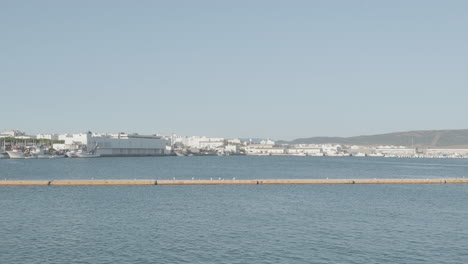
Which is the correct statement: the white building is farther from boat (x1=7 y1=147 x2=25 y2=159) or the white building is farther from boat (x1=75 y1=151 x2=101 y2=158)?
boat (x1=7 y1=147 x2=25 y2=159)

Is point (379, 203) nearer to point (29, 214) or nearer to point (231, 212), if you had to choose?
point (231, 212)

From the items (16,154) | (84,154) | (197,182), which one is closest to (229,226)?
(197,182)

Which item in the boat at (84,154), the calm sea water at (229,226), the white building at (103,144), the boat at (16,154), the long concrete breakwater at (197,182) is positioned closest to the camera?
the calm sea water at (229,226)

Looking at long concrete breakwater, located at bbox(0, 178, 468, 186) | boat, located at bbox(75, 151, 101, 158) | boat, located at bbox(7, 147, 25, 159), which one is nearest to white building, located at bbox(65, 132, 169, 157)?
boat, located at bbox(75, 151, 101, 158)

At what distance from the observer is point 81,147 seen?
183875 millimetres

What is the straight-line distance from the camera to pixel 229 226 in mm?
31906

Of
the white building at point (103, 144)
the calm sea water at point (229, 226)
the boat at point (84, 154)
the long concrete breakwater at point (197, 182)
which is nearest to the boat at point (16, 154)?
the boat at point (84, 154)

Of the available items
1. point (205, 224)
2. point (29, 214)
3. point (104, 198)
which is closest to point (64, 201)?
point (104, 198)

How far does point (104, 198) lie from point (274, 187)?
63.7ft

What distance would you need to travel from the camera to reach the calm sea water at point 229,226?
2444 centimetres

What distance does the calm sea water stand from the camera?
24438 millimetres

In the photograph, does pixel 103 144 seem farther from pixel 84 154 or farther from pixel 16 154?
pixel 16 154

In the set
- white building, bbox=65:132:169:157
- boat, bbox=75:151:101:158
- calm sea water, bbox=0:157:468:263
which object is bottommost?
calm sea water, bbox=0:157:468:263

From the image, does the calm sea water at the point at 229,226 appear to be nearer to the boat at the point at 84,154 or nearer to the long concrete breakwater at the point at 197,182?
the long concrete breakwater at the point at 197,182
